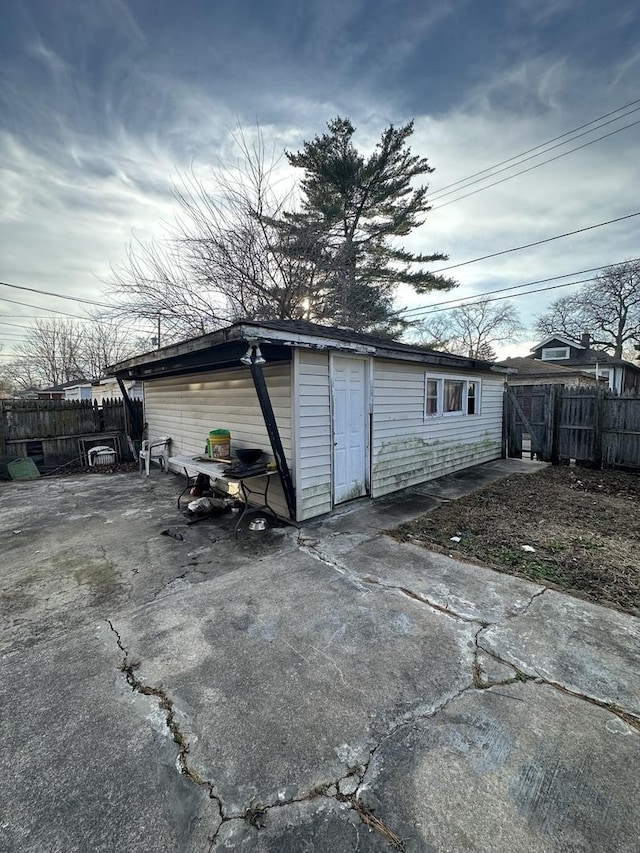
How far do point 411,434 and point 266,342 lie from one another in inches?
137

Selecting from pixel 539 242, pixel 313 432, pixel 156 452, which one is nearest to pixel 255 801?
pixel 313 432

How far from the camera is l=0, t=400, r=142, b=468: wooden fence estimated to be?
7.70m

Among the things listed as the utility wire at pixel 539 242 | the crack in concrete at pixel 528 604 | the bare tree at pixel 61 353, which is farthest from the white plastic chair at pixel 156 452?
the bare tree at pixel 61 353

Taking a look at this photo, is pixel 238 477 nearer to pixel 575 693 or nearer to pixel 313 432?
pixel 313 432

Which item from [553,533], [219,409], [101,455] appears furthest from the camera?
[101,455]

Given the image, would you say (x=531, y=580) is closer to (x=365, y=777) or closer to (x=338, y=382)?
(x=365, y=777)

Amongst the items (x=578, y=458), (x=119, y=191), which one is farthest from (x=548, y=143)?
(x=119, y=191)

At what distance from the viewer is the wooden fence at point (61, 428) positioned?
7.70 m

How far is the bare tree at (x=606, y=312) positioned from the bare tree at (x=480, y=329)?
332 centimetres

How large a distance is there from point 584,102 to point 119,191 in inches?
420

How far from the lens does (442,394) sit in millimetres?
6992

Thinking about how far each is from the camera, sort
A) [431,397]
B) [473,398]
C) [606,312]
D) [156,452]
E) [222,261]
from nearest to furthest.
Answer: [431,397]
[473,398]
[156,452]
[222,261]
[606,312]

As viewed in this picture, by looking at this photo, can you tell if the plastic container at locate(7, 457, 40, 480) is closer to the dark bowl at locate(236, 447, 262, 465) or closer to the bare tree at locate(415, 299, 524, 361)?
the dark bowl at locate(236, 447, 262, 465)

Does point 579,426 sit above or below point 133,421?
below
